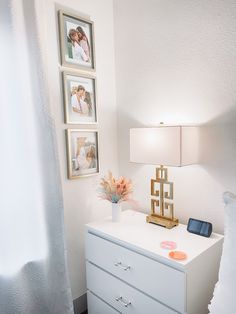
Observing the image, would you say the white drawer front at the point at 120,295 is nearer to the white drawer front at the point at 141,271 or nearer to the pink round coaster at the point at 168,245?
the white drawer front at the point at 141,271

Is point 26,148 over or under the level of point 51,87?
under

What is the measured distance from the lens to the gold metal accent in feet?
4.91

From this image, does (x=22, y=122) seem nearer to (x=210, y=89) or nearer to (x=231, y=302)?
(x=210, y=89)

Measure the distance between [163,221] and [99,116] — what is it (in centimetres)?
89

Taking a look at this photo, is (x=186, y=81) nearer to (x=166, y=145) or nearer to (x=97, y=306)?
(x=166, y=145)

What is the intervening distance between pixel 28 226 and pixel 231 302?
1058mm

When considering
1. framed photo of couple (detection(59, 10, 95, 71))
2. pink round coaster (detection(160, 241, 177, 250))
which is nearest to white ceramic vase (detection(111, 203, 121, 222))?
pink round coaster (detection(160, 241, 177, 250))

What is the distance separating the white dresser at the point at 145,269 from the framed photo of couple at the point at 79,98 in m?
0.73

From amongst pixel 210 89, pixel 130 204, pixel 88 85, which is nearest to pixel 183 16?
pixel 210 89

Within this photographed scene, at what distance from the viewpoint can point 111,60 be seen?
187 cm

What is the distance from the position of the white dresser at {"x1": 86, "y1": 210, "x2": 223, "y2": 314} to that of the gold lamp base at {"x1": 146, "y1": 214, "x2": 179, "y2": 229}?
0.03 meters

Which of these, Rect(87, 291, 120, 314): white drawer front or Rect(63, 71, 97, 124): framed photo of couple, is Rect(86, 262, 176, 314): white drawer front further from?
Rect(63, 71, 97, 124): framed photo of couple

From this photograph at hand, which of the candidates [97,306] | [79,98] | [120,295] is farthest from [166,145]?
[97,306]

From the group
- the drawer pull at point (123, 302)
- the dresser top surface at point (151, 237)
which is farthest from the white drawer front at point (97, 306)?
the dresser top surface at point (151, 237)
